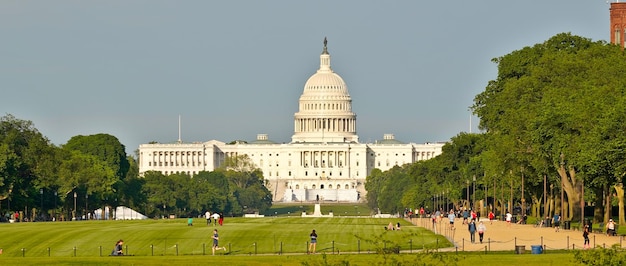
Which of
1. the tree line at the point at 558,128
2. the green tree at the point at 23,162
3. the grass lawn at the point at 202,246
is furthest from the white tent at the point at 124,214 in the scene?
the grass lawn at the point at 202,246

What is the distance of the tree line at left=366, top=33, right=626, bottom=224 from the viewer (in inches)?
3652

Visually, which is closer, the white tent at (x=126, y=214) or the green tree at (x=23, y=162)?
the green tree at (x=23, y=162)

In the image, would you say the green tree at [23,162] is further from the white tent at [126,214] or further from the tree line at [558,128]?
the tree line at [558,128]

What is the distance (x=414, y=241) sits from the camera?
8712cm

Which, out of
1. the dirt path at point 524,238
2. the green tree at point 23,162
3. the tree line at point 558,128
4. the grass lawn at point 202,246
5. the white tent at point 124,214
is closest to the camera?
the grass lawn at point 202,246

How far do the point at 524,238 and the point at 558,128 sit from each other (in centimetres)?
1800

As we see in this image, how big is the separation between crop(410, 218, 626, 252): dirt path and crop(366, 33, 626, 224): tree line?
11.6 ft

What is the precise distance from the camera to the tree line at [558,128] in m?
92.8

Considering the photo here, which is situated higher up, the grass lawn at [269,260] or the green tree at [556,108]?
the green tree at [556,108]

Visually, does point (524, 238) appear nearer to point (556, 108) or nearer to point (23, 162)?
point (556, 108)

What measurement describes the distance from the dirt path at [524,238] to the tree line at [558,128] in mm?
3524

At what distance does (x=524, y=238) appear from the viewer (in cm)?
8756

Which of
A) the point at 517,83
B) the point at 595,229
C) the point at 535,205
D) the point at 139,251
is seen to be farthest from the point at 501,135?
the point at 139,251

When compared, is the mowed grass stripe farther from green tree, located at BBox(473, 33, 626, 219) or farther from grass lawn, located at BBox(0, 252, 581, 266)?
green tree, located at BBox(473, 33, 626, 219)
